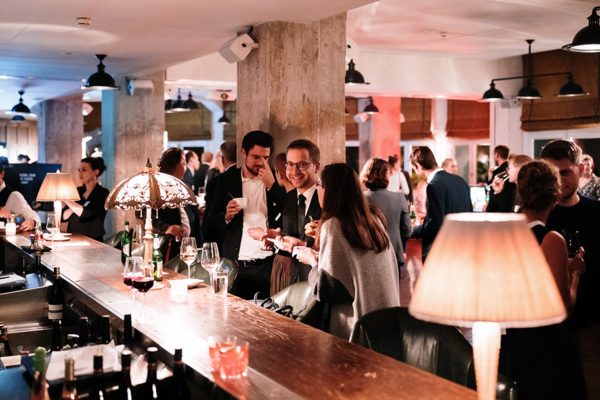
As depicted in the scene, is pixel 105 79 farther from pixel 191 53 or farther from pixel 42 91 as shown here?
pixel 42 91

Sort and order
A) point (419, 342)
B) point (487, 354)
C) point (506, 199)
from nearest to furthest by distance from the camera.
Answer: point (487, 354) → point (419, 342) → point (506, 199)

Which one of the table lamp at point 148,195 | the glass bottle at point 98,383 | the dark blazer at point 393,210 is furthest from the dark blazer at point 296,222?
the glass bottle at point 98,383

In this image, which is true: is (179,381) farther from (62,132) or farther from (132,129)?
(62,132)

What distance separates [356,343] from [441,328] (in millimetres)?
317

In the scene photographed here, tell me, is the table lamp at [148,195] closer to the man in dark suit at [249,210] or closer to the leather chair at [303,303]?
the leather chair at [303,303]

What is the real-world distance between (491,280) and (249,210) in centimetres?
346

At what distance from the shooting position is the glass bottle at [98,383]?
6.40ft

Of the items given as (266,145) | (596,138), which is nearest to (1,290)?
(266,145)

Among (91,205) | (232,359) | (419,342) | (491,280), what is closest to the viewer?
(491,280)

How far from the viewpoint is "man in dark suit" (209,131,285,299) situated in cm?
443

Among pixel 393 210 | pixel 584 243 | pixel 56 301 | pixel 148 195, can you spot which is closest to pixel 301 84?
pixel 393 210

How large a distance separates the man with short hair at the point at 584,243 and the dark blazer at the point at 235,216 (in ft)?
6.39

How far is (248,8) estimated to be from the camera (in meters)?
5.44

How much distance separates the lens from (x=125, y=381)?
79.4 inches
